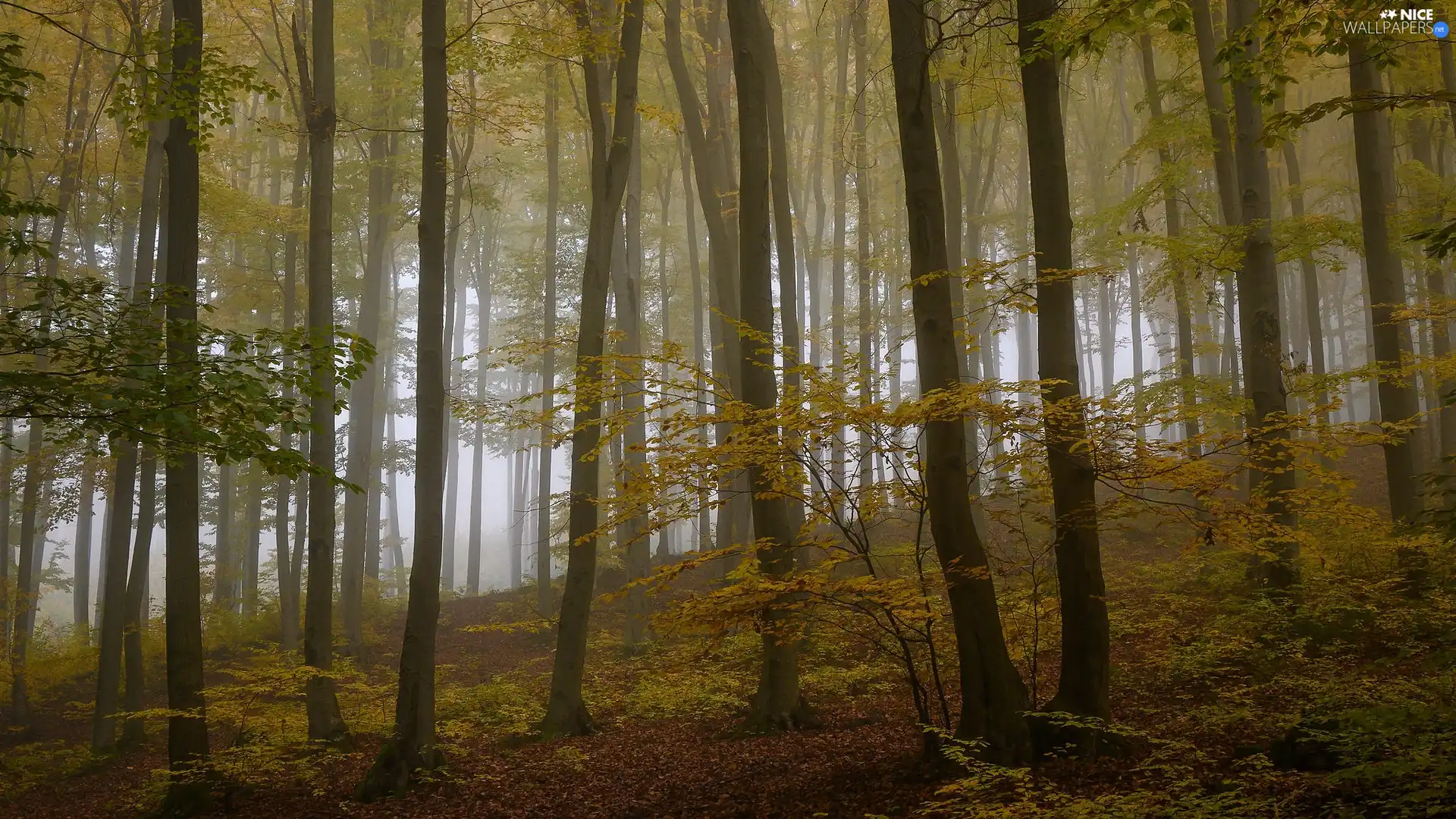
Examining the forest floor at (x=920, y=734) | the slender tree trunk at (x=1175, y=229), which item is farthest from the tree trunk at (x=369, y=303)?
the slender tree trunk at (x=1175, y=229)

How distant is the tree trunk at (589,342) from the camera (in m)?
9.22

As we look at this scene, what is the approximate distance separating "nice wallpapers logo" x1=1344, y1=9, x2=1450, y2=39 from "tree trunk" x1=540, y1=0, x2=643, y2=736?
6.96m

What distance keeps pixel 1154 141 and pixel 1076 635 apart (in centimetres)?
815

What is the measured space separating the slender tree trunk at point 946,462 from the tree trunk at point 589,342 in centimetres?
405

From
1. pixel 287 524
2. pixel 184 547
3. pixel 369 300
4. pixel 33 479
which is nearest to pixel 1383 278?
pixel 184 547

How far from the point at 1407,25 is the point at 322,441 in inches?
452

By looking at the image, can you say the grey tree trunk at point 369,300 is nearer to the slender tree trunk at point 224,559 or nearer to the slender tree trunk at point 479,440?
the slender tree trunk at point 224,559

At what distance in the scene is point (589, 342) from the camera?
374 inches

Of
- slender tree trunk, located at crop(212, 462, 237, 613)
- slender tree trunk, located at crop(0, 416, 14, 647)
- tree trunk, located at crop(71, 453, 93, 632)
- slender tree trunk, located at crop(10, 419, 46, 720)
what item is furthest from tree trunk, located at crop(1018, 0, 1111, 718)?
tree trunk, located at crop(71, 453, 93, 632)

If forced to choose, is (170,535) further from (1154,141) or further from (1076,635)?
(1154,141)

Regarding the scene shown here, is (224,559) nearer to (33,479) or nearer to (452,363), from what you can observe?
(33,479)

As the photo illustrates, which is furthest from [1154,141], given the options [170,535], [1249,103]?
[170,535]

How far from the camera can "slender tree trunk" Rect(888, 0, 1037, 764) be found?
5648 mm

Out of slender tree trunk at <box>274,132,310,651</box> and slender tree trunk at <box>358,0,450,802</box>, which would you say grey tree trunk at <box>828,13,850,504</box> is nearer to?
slender tree trunk at <box>358,0,450,802</box>
